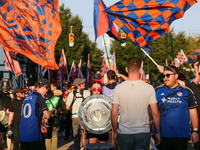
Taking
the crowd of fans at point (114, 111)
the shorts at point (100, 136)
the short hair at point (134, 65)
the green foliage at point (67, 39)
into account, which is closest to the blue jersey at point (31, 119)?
the crowd of fans at point (114, 111)

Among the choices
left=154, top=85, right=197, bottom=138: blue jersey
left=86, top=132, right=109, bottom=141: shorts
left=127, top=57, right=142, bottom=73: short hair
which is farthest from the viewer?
left=86, top=132, right=109, bottom=141: shorts

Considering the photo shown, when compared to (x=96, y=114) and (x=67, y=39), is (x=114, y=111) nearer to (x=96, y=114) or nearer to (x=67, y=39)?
(x=96, y=114)

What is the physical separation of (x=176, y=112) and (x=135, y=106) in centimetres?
108

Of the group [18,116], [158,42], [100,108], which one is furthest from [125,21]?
[158,42]

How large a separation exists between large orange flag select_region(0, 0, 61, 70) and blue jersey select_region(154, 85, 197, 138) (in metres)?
3.39

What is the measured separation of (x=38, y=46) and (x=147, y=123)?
442 cm

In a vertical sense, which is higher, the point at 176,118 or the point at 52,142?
the point at 176,118

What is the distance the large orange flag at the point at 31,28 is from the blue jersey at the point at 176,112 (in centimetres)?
339

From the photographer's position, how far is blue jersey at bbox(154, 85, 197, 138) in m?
4.82

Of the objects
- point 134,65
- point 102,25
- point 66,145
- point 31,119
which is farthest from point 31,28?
point 134,65

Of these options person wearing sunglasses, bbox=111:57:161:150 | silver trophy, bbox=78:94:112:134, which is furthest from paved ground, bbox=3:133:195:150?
person wearing sunglasses, bbox=111:57:161:150

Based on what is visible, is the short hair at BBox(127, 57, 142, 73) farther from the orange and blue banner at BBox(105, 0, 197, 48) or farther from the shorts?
the orange and blue banner at BBox(105, 0, 197, 48)

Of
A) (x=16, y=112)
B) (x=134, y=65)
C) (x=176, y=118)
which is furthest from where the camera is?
(x=16, y=112)

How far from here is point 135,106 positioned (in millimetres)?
4051
